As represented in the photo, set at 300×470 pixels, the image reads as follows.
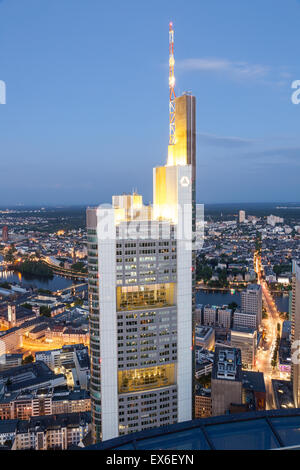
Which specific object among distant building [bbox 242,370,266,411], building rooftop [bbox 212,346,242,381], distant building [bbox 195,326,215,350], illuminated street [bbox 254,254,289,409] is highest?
building rooftop [bbox 212,346,242,381]

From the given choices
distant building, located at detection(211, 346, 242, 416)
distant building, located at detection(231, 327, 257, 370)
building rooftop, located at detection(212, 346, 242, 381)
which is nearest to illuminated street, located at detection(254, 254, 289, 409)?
distant building, located at detection(231, 327, 257, 370)

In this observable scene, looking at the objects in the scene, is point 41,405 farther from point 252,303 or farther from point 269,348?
point 252,303

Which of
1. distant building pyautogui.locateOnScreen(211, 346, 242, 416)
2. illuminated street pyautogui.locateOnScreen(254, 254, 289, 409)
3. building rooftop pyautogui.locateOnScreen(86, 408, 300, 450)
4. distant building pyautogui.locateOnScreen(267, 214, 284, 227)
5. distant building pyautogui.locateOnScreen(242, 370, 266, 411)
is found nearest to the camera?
building rooftop pyautogui.locateOnScreen(86, 408, 300, 450)

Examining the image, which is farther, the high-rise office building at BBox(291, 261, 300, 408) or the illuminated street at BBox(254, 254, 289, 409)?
the illuminated street at BBox(254, 254, 289, 409)

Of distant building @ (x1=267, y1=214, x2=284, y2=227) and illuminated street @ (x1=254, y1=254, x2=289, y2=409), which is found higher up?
distant building @ (x1=267, y1=214, x2=284, y2=227)

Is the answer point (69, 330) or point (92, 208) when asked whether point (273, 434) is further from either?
point (69, 330)

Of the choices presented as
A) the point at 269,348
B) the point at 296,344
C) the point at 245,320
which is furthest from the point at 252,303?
the point at 296,344

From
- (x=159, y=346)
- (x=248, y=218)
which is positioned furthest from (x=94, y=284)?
(x=248, y=218)

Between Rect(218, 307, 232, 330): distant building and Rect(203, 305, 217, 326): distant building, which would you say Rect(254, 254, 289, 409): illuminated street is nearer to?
Rect(218, 307, 232, 330): distant building
